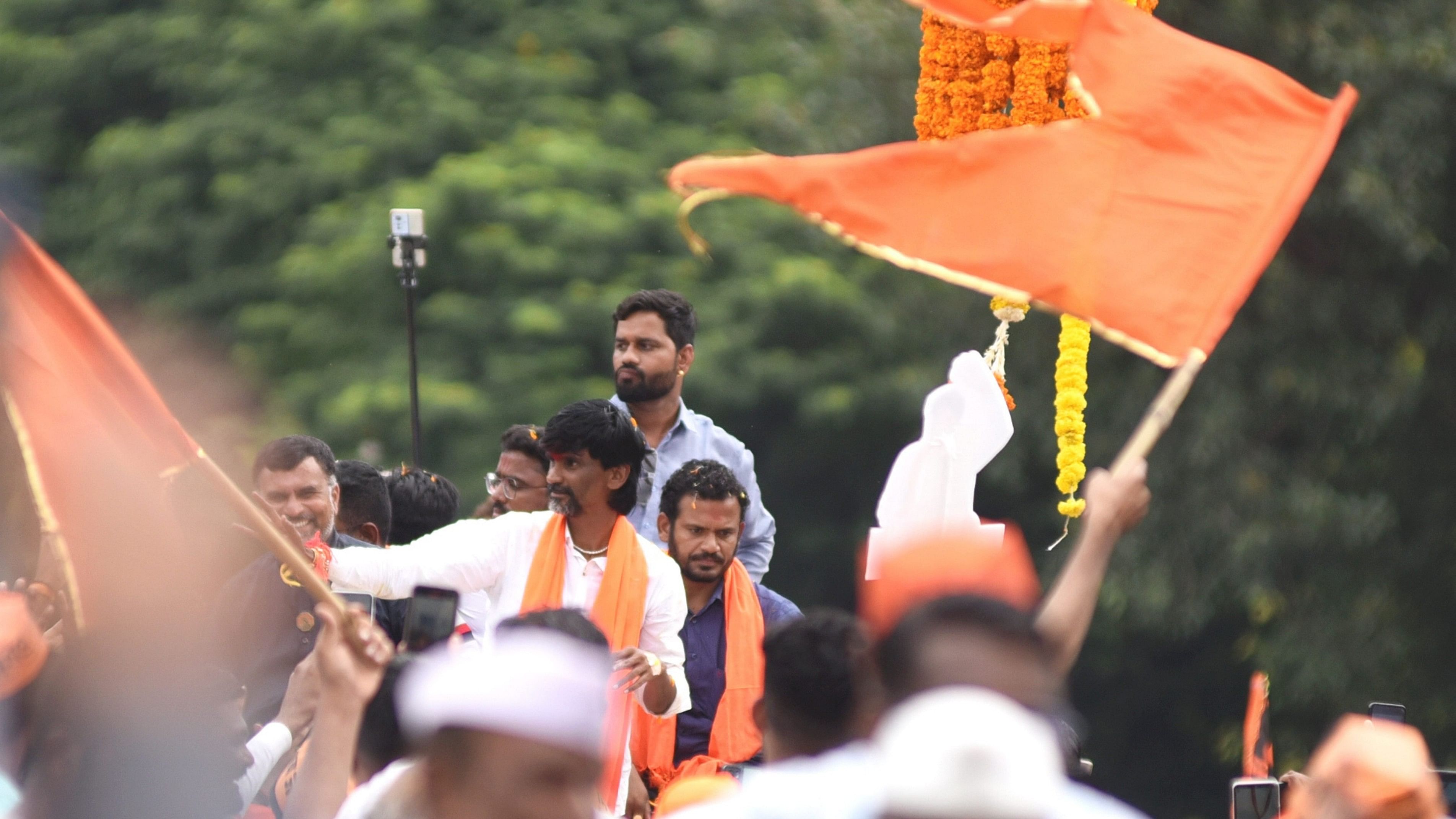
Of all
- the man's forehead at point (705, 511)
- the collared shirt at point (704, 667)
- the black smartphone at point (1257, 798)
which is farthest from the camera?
the man's forehead at point (705, 511)

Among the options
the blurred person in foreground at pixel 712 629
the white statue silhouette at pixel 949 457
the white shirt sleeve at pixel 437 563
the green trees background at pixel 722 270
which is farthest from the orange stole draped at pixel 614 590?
the green trees background at pixel 722 270

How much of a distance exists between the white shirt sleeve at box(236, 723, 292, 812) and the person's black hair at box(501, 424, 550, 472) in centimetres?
241

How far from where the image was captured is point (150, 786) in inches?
112

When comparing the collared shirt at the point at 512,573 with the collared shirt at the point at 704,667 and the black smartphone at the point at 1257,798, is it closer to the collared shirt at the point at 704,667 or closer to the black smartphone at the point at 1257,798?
the collared shirt at the point at 704,667

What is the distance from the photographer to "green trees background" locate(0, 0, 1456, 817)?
34.1 ft

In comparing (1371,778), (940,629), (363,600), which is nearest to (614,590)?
(363,600)

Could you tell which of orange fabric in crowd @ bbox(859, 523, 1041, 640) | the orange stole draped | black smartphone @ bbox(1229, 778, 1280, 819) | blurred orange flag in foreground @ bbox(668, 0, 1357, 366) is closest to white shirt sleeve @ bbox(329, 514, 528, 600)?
the orange stole draped

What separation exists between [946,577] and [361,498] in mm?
3622

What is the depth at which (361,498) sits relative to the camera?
611 centimetres

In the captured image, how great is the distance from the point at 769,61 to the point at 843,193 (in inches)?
311

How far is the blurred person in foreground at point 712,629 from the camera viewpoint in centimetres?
521

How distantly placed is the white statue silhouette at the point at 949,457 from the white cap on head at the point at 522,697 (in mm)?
2029

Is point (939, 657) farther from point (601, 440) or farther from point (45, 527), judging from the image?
point (601, 440)

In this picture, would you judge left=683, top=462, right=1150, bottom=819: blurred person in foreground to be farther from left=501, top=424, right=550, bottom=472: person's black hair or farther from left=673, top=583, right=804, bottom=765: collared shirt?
left=501, top=424, right=550, bottom=472: person's black hair
